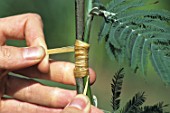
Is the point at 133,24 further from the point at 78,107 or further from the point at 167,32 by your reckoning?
the point at 78,107

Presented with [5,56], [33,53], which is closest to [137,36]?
[33,53]

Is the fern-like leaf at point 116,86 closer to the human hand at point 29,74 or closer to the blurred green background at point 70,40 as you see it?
the human hand at point 29,74

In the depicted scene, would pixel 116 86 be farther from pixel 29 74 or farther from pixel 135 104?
pixel 29 74

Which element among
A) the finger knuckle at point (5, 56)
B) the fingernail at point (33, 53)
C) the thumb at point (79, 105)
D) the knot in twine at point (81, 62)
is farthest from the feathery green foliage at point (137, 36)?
the finger knuckle at point (5, 56)

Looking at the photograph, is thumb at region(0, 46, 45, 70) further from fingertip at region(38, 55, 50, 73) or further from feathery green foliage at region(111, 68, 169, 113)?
feathery green foliage at region(111, 68, 169, 113)

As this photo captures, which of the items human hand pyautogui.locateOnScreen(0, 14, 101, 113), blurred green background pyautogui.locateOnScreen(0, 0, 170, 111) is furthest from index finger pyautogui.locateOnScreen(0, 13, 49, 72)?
blurred green background pyautogui.locateOnScreen(0, 0, 170, 111)
